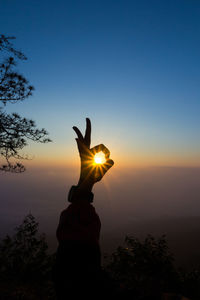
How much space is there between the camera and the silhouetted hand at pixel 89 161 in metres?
1.67

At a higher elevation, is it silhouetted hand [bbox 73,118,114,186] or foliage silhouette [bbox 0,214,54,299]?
silhouetted hand [bbox 73,118,114,186]

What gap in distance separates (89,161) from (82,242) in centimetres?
62

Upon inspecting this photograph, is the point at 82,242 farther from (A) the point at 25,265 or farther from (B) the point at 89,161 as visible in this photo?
(A) the point at 25,265

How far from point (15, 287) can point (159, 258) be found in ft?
14.5

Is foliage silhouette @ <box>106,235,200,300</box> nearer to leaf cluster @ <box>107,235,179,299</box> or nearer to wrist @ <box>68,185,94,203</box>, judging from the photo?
leaf cluster @ <box>107,235,179,299</box>

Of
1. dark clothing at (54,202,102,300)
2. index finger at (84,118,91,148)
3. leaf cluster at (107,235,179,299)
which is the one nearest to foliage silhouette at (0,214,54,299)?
leaf cluster at (107,235,179,299)

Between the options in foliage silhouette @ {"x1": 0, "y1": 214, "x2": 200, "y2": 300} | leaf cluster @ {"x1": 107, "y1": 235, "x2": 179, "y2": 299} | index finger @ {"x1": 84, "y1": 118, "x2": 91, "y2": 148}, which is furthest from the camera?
leaf cluster @ {"x1": 107, "y1": 235, "x2": 179, "y2": 299}

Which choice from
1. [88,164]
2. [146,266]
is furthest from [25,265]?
[88,164]

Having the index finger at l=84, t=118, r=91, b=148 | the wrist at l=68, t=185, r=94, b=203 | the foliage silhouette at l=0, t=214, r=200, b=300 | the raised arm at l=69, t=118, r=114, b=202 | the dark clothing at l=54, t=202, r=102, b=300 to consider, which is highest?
the index finger at l=84, t=118, r=91, b=148

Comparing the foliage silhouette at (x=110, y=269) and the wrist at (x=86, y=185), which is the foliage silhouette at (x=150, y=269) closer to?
the foliage silhouette at (x=110, y=269)

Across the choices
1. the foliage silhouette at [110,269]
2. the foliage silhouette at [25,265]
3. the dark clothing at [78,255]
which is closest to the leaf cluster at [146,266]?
the foliage silhouette at [110,269]

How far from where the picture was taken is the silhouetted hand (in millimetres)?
1675

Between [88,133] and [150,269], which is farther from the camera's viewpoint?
[150,269]

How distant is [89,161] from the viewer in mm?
1738
